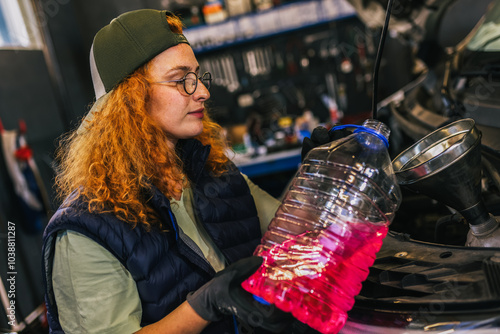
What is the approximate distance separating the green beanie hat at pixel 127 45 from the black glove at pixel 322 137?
1.66 feet

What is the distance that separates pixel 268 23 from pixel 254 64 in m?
→ 0.53

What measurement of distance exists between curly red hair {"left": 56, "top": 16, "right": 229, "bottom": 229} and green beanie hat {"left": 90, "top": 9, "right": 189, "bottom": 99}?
0.03 m

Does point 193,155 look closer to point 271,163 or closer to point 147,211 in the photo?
point 147,211

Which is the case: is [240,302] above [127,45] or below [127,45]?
below

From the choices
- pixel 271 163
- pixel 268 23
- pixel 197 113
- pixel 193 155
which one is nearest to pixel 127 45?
pixel 197 113

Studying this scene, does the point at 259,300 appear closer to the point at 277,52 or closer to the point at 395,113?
the point at 395,113

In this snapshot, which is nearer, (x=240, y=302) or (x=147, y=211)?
(x=240, y=302)

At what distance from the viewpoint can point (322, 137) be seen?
1.10 meters

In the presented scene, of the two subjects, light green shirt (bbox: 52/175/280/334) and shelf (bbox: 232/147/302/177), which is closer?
light green shirt (bbox: 52/175/280/334)

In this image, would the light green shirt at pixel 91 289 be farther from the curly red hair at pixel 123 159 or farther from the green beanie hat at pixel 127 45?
the green beanie hat at pixel 127 45

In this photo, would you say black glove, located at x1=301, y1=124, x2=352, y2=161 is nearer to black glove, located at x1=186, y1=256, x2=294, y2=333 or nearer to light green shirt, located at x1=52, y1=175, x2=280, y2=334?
black glove, located at x1=186, y1=256, x2=294, y2=333

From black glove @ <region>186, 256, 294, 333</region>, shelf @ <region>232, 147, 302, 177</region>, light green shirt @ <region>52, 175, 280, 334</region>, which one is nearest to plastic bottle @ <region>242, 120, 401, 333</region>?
black glove @ <region>186, 256, 294, 333</region>

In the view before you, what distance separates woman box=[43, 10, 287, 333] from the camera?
940 millimetres

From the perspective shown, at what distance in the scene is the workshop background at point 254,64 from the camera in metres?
3.94
